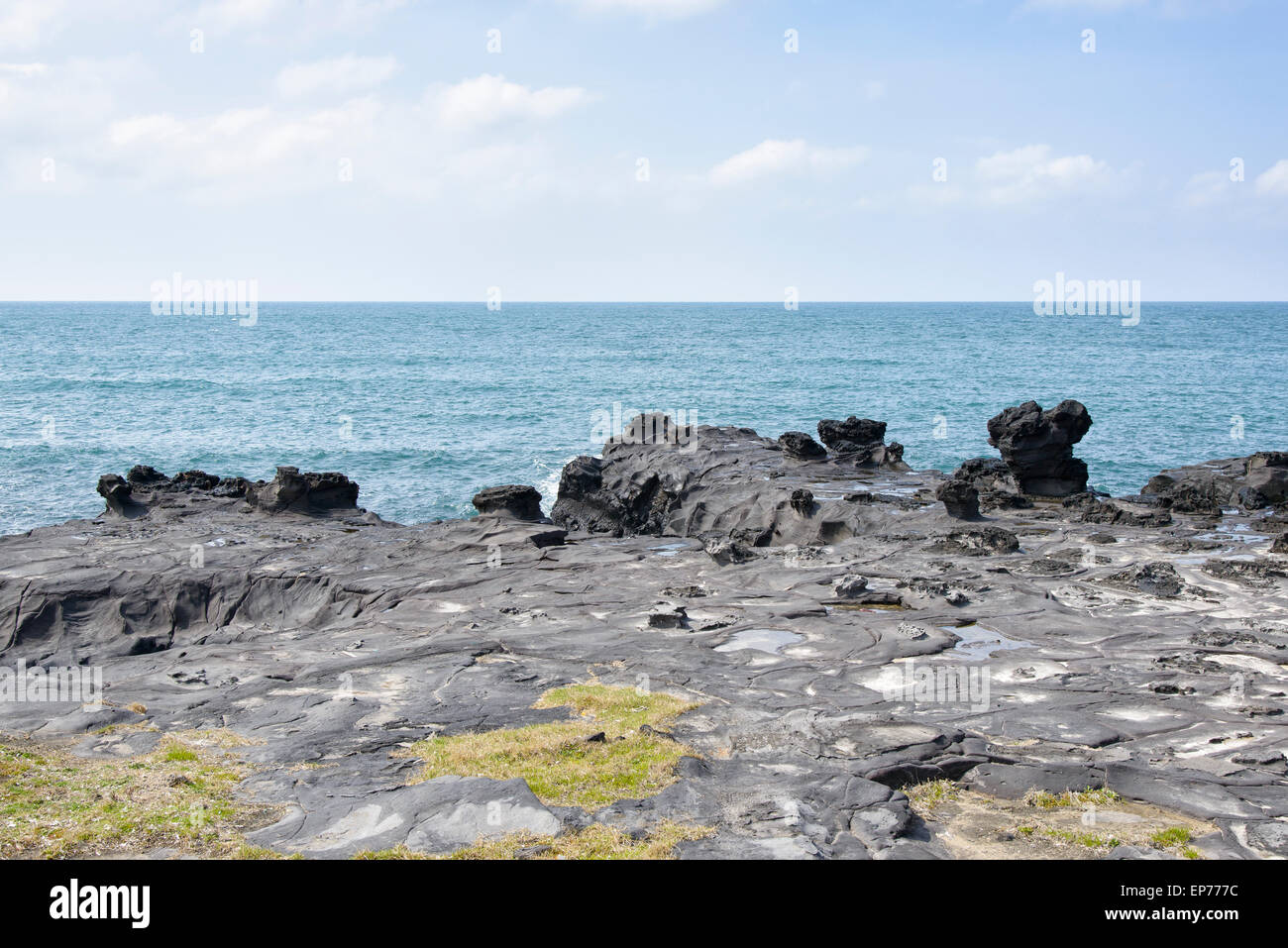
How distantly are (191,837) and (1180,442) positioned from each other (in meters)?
61.1

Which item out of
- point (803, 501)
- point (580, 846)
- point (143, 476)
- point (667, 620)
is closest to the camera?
point (580, 846)

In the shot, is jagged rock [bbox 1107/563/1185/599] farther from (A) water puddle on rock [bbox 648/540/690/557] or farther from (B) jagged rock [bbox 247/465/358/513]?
(B) jagged rock [bbox 247/465/358/513]

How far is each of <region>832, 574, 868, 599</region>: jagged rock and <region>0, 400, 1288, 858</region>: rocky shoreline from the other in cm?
5

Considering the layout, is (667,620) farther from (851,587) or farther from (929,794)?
(929,794)

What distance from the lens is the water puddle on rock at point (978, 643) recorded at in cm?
1814

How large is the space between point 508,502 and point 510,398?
178 feet

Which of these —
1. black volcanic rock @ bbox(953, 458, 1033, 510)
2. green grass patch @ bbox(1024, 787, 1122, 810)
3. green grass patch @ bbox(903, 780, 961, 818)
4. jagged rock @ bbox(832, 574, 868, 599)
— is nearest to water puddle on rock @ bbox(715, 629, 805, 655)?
jagged rock @ bbox(832, 574, 868, 599)

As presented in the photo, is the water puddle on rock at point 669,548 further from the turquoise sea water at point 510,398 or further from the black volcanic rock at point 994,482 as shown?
the turquoise sea water at point 510,398

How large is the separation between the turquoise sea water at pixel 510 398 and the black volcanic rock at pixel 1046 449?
1660 centimetres

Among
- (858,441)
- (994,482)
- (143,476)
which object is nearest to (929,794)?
(994,482)

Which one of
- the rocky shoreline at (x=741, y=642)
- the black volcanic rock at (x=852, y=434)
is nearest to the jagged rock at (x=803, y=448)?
the rocky shoreline at (x=741, y=642)

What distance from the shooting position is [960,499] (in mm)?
28688

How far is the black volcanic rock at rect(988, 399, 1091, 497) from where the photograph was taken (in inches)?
1266
